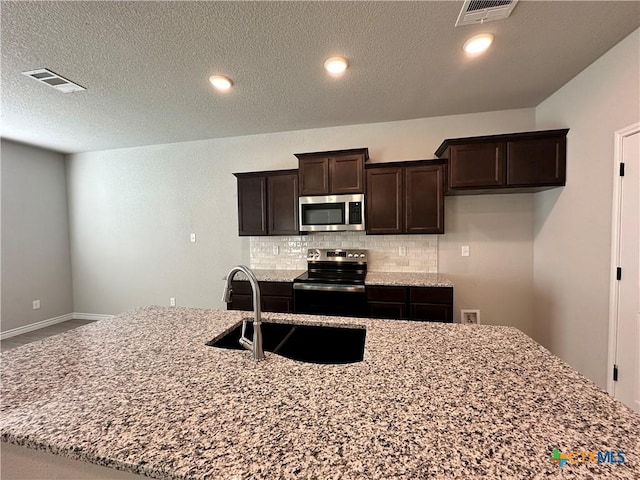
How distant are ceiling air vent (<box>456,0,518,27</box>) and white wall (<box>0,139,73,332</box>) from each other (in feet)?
18.5

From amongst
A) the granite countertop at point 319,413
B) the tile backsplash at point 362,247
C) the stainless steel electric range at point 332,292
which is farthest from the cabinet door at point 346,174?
the granite countertop at point 319,413

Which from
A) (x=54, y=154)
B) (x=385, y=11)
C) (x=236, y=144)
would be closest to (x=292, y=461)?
(x=385, y=11)

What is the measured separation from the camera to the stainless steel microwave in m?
3.06

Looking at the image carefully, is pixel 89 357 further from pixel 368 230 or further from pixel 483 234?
pixel 483 234

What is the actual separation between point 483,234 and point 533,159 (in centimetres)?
92

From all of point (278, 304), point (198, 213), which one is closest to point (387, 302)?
point (278, 304)

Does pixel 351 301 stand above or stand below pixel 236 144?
below

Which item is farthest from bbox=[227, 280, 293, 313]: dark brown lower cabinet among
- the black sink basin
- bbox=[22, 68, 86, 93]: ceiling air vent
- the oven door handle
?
bbox=[22, 68, 86, 93]: ceiling air vent

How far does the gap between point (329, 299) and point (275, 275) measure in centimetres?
76

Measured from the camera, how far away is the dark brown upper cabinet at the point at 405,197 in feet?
9.45

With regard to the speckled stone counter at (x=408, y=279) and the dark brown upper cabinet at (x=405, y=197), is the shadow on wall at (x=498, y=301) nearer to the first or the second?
the speckled stone counter at (x=408, y=279)

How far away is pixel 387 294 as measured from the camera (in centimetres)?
279

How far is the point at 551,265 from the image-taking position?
273 cm

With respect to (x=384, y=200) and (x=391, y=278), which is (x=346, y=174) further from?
(x=391, y=278)
